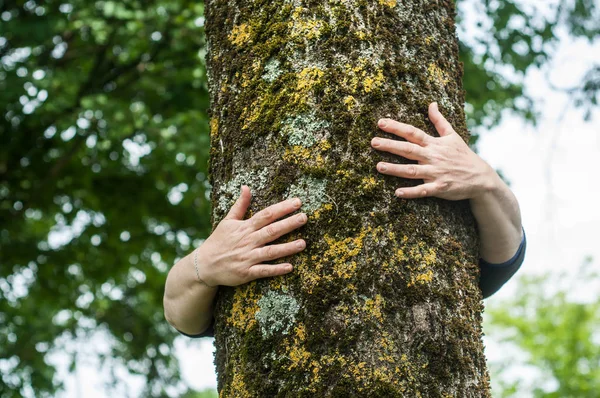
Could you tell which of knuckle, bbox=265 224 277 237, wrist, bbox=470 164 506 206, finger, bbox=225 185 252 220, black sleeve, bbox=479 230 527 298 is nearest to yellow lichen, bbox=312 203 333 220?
knuckle, bbox=265 224 277 237

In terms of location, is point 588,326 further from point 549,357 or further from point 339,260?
point 339,260

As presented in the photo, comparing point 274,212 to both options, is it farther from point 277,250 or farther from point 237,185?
point 237,185

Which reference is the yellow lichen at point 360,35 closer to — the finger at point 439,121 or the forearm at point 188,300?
the finger at point 439,121

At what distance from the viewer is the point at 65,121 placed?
6934 millimetres

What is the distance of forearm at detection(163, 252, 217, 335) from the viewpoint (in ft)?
6.65

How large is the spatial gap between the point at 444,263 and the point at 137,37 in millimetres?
6307

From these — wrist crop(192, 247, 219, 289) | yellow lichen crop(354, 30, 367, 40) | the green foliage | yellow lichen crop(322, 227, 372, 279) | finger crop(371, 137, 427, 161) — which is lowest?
the green foliage

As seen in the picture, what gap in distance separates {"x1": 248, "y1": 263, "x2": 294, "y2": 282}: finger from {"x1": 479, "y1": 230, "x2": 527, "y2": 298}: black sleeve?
2.75 feet

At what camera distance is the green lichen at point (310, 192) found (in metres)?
1.78

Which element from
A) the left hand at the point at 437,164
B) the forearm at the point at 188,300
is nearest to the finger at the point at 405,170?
the left hand at the point at 437,164

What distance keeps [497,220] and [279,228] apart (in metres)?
0.74

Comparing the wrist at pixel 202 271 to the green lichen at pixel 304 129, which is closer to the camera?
the green lichen at pixel 304 129

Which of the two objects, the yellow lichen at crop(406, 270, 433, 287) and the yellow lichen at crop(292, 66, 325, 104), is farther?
the yellow lichen at crop(292, 66, 325, 104)

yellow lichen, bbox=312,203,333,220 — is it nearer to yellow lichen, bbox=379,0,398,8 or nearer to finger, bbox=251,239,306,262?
finger, bbox=251,239,306,262
